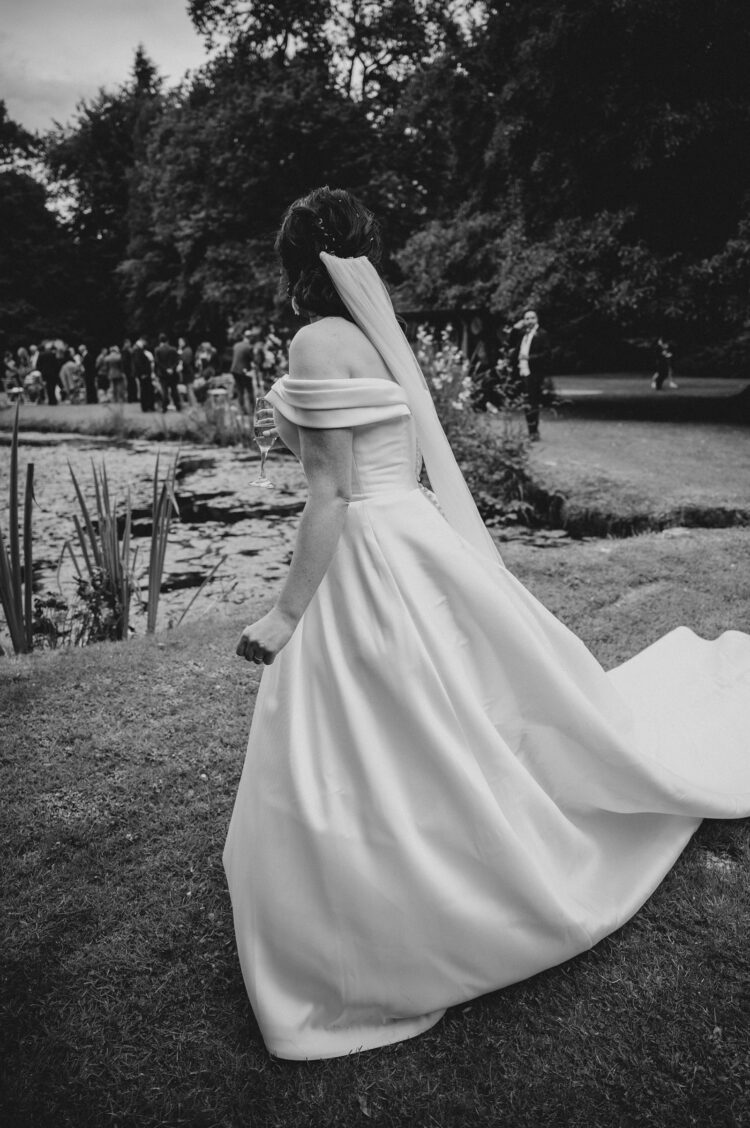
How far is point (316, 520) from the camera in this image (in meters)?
1.79

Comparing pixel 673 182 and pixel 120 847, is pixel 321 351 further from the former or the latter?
pixel 673 182

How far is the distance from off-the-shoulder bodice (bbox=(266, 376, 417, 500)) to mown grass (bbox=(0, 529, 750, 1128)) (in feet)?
4.75

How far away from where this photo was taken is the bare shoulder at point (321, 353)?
180cm

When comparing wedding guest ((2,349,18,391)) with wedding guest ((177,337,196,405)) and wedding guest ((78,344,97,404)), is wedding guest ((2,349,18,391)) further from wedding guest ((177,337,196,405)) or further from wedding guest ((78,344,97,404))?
wedding guest ((177,337,196,405))

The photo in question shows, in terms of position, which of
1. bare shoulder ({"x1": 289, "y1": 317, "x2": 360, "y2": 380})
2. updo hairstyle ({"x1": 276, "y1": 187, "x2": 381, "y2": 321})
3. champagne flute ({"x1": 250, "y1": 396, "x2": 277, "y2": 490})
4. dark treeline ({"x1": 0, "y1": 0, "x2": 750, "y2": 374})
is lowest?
champagne flute ({"x1": 250, "y1": 396, "x2": 277, "y2": 490})

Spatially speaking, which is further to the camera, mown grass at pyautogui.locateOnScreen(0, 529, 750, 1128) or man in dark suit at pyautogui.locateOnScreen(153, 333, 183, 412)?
man in dark suit at pyautogui.locateOnScreen(153, 333, 183, 412)

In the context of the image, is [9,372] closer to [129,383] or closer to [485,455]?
[129,383]

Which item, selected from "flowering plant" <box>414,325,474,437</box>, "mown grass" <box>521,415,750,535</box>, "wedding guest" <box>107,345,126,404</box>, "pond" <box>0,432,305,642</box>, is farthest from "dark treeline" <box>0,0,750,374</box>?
"pond" <box>0,432,305,642</box>

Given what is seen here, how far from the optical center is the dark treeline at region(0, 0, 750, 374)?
39.3 ft

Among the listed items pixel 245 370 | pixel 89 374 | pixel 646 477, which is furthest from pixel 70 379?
pixel 646 477

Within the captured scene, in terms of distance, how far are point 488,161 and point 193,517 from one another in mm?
10664

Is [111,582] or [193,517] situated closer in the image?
[111,582]

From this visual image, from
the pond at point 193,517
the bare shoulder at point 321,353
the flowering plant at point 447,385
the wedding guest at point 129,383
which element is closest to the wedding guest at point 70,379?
the wedding guest at point 129,383

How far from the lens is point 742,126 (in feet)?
38.7
